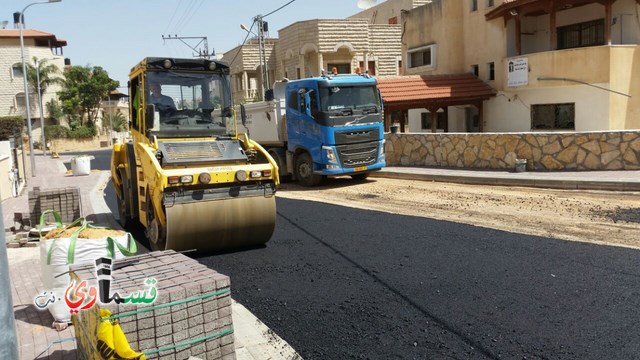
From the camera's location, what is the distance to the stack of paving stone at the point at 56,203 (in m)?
11.1

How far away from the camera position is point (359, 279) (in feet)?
24.1

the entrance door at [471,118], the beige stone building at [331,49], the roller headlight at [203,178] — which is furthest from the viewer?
the beige stone building at [331,49]

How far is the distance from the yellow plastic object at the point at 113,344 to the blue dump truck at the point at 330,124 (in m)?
13.1

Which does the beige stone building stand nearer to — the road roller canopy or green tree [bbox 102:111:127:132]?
the road roller canopy

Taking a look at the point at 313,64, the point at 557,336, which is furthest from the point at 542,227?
the point at 313,64

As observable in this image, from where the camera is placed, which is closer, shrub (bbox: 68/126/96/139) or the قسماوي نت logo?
the قسماوي نت logo

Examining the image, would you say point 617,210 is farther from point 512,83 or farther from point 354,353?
point 512,83

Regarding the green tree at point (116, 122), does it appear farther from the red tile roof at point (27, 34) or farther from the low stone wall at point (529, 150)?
the low stone wall at point (529, 150)

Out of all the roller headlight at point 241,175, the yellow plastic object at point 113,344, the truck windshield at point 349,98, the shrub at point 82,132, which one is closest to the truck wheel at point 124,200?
the roller headlight at point 241,175

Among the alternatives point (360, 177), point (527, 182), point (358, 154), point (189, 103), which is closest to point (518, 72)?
point (360, 177)

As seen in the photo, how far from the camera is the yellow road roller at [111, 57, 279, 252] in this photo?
328 inches

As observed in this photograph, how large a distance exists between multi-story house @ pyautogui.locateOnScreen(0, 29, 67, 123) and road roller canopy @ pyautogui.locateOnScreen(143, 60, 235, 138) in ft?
195

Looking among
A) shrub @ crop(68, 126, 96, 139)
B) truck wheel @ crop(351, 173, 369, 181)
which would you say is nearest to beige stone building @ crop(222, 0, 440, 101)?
truck wheel @ crop(351, 173, 369, 181)

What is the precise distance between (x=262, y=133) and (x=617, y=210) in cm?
1160
